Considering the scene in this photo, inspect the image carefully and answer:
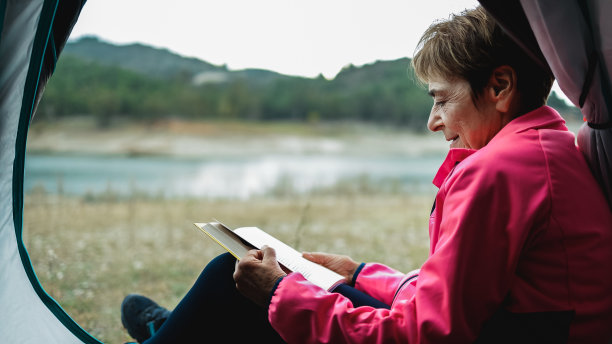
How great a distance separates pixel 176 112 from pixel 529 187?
850 centimetres

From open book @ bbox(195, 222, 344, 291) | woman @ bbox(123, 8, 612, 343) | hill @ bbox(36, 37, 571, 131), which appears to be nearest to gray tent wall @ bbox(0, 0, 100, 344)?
open book @ bbox(195, 222, 344, 291)

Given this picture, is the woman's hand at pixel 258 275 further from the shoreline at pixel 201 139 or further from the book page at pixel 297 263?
the shoreline at pixel 201 139

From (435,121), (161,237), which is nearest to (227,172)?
(161,237)

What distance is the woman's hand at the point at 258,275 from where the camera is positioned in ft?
2.84

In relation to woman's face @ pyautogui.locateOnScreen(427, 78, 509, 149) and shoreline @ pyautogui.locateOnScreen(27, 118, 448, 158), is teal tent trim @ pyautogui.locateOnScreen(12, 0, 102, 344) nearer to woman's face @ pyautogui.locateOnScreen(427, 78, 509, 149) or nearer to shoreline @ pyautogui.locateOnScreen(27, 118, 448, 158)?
woman's face @ pyautogui.locateOnScreen(427, 78, 509, 149)

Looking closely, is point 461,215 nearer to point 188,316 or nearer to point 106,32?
point 188,316

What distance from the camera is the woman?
0.69m

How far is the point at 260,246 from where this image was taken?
1.05m

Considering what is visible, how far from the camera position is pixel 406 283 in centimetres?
99

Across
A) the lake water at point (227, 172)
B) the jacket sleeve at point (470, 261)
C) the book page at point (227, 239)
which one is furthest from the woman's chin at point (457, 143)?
the lake water at point (227, 172)

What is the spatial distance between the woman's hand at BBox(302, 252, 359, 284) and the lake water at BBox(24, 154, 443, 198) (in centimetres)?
430

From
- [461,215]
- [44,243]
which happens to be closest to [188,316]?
[461,215]

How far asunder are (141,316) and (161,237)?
270 centimetres

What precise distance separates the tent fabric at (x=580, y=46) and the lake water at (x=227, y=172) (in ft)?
15.5
